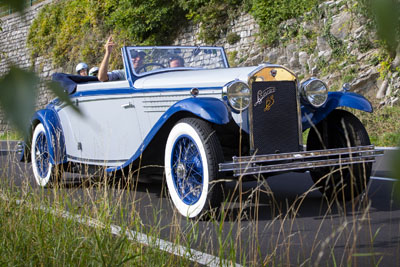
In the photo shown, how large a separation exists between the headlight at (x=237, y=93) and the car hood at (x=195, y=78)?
0.37 ft

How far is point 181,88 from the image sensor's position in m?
4.98

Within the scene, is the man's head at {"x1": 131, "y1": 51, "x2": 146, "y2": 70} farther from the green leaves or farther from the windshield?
the green leaves

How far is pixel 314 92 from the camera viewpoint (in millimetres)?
4953

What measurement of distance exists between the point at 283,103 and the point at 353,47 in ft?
27.9

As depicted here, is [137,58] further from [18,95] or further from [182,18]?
[182,18]

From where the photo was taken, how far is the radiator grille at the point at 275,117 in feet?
15.3

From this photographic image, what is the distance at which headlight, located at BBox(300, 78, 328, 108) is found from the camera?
493 centimetres

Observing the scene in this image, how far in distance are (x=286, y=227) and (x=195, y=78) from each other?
5.52 feet

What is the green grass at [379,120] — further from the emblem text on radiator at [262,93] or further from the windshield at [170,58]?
the emblem text on radiator at [262,93]

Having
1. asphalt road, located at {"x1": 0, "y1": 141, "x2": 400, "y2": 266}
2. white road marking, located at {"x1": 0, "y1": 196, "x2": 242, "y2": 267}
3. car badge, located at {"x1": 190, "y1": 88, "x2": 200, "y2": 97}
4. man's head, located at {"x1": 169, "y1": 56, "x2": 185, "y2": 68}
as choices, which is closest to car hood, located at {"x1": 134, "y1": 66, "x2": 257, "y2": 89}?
car badge, located at {"x1": 190, "y1": 88, "x2": 200, "y2": 97}

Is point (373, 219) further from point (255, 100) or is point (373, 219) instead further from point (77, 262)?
point (77, 262)

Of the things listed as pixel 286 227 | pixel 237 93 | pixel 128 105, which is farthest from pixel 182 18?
pixel 286 227

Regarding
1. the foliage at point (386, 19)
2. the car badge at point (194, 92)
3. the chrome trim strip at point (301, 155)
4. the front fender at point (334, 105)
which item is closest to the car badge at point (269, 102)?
the front fender at point (334, 105)

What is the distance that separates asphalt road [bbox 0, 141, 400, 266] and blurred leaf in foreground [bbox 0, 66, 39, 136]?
178 centimetres
